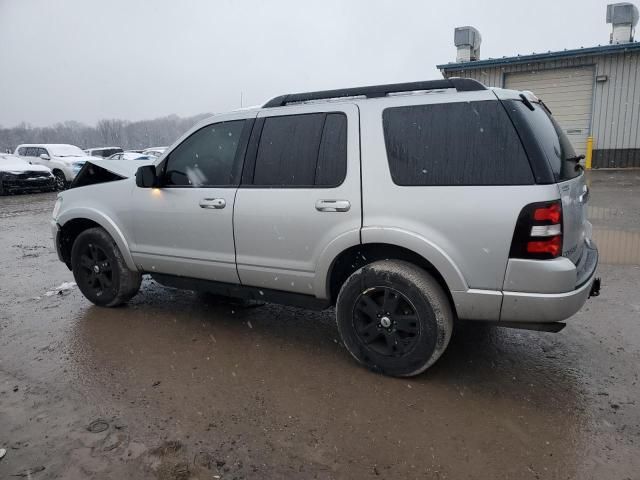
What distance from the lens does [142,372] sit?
3.33 meters

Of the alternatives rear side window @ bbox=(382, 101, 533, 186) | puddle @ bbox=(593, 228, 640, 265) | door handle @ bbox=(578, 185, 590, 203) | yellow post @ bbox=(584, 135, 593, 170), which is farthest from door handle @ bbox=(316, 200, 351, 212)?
yellow post @ bbox=(584, 135, 593, 170)

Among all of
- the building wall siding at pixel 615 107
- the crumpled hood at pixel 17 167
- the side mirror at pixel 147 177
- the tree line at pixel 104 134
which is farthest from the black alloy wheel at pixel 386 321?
the tree line at pixel 104 134

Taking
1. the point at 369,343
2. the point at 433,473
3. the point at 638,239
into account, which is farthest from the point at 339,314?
the point at 638,239

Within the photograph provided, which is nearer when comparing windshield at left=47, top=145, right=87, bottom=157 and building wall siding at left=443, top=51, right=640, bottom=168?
building wall siding at left=443, top=51, right=640, bottom=168

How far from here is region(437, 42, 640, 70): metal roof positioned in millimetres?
16016

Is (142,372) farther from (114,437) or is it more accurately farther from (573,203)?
(573,203)

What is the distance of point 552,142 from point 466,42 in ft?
59.9

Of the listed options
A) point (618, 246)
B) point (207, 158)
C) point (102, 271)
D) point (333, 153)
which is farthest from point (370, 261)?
point (618, 246)

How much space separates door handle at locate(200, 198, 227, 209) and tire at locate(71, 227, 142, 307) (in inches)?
48.8

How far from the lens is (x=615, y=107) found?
1661 centimetres

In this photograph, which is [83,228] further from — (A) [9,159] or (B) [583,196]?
(A) [9,159]

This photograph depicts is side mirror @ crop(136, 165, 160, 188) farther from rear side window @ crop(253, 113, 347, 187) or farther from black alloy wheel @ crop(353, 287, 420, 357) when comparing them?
black alloy wheel @ crop(353, 287, 420, 357)

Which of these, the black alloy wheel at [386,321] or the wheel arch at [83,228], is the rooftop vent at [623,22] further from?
the wheel arch at [83,228]

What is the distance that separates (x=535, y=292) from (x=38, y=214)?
12197 millimetres
